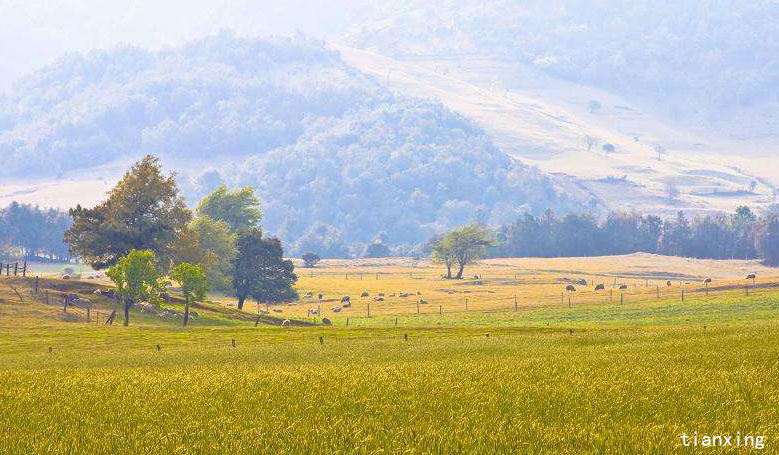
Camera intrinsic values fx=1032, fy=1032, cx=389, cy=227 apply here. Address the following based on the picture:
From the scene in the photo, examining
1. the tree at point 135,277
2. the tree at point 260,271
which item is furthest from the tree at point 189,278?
the tree at point 260,271

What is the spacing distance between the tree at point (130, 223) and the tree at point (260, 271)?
85.0 feet

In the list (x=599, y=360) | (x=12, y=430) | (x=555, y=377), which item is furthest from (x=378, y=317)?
(x=12, y=430)

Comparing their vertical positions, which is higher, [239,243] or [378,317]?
[239,243]

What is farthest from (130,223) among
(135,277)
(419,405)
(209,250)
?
(419,405)

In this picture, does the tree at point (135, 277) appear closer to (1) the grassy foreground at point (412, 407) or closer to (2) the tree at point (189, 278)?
(2) the tree at point (189, 278)

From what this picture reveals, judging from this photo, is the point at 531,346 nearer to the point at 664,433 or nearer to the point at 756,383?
the point at 756,383

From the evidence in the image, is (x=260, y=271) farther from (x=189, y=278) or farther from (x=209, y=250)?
(x=189, y=278)

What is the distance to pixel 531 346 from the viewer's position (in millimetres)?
62156

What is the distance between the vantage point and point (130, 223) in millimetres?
130500

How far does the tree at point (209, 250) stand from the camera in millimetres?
131625

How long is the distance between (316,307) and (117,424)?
152 metres

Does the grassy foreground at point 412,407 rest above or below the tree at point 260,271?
below

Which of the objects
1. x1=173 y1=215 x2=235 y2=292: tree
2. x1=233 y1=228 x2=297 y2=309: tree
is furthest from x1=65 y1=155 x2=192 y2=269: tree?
x1=233 y1=228 x2=297 y2=309: tree

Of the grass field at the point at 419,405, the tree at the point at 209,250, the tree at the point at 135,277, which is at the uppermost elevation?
the tree at the point at 209,250
